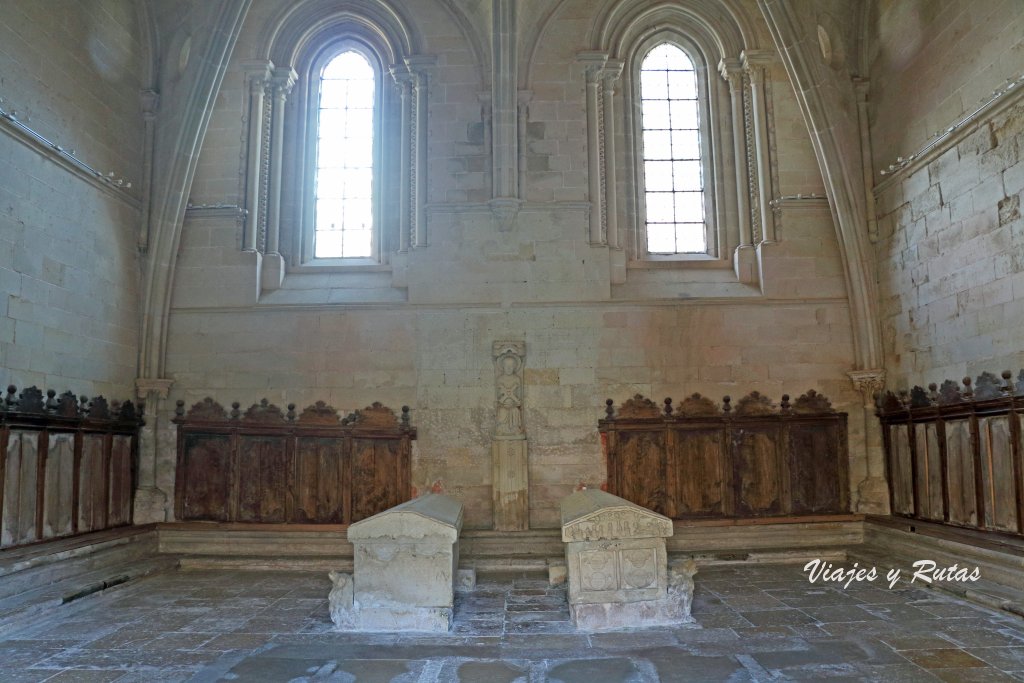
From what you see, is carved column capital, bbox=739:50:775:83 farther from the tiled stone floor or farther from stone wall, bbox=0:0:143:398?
stone wall, bbox=0:0:143:398

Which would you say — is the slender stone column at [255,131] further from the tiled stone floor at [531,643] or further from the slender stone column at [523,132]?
the tiled stone floor at [531,643]

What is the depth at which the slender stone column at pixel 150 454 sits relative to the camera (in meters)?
9.47

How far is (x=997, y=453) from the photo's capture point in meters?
7.50

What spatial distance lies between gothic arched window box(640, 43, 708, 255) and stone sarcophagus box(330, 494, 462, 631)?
19.6 ft

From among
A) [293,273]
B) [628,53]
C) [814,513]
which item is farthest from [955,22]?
[293,273]

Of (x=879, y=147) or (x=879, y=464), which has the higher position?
(x=879, y=147)

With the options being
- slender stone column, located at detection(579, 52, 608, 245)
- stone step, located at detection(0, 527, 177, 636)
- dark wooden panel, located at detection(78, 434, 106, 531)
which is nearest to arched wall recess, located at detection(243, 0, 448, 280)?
slender stone column, located at detection(579, 52, 608, 245)

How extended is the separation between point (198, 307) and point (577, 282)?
501cm

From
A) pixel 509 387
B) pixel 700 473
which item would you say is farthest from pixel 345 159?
pixel 700 473

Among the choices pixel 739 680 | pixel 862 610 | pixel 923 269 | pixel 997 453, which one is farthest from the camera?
pixel 923 269

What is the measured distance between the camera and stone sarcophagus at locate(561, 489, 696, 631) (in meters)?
6.02

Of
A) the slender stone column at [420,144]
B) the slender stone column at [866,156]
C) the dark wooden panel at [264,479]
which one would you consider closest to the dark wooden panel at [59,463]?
the dark wooden panel at [264,479]

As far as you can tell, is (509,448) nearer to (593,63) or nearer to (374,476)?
(374,476)

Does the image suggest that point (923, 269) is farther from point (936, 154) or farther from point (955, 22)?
point (955, 22)
